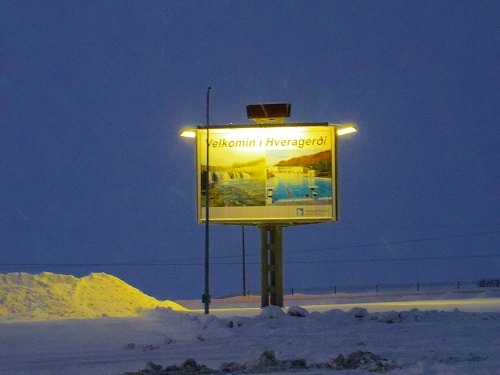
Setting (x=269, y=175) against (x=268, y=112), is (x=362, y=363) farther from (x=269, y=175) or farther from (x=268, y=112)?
(x=268, y=112)

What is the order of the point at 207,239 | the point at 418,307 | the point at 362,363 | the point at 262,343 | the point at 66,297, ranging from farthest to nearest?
the point at 66,297 → the point at 418,307 → the point at 207,239 → the point at 262,343 → the point at 362,363

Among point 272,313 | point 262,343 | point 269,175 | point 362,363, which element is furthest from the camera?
point 269,175

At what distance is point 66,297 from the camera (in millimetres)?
43875

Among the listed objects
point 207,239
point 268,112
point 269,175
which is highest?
point 268,112

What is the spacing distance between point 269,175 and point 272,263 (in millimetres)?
3710

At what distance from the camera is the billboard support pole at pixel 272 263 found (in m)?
41.8

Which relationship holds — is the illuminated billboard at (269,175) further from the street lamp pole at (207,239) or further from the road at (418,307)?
the road at (418,307)

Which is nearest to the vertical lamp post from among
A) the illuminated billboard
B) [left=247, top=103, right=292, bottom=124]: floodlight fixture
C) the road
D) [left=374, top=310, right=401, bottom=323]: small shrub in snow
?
the road

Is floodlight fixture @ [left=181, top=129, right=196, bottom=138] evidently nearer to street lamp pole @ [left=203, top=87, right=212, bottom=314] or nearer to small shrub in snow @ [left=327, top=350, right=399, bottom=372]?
street lamp pole @ [left=203, top=87, right=212, bottom=314]

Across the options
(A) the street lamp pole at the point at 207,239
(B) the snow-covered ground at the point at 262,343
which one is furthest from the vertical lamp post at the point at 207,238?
(B) the snow-covered ground at the point at 262,343

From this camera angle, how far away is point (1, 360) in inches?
849

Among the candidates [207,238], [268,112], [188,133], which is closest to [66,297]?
[188,133]

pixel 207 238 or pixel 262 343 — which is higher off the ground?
pixel 207 238

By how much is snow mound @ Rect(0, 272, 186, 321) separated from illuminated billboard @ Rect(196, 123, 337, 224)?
5677mm
